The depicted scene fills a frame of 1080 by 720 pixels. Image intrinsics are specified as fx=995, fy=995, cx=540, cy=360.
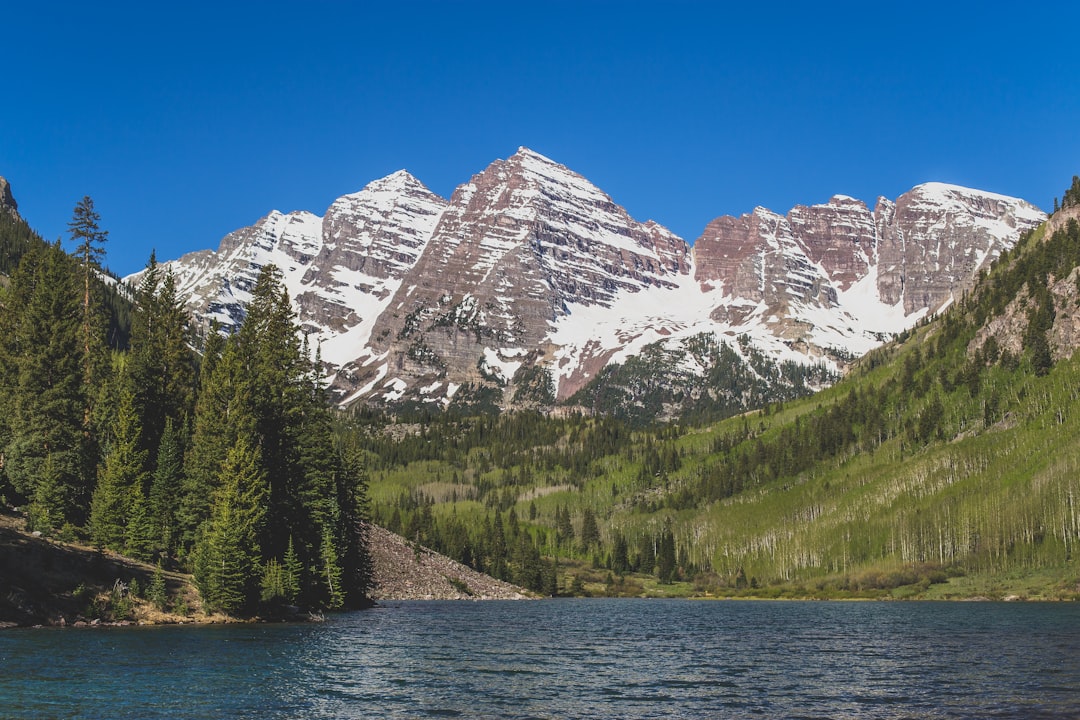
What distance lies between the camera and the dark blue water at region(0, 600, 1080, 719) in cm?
4597

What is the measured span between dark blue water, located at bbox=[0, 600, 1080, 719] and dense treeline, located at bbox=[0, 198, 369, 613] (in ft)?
29.3

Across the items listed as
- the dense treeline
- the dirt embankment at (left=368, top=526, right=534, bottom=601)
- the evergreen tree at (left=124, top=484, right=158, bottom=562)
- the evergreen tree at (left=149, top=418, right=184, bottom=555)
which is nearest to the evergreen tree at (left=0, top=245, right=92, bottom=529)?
the dense treeline

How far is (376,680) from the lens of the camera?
56250 mm

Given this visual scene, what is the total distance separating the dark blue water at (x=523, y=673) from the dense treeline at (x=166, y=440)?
894cm

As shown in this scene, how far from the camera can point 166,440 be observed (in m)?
97.6

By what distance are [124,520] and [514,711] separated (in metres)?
55.0

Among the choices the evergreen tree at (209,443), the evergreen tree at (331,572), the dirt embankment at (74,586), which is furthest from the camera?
the evergreen tree at (331,572)

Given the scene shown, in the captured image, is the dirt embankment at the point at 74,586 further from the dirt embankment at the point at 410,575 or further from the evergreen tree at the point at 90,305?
the dirt embankment at the point at 410,575

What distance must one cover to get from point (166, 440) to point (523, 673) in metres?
52.0

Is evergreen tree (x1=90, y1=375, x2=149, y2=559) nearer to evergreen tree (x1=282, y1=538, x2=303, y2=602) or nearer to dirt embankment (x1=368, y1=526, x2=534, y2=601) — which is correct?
evergreen tree (x1=282, y1=538, x2=303, y2=602)

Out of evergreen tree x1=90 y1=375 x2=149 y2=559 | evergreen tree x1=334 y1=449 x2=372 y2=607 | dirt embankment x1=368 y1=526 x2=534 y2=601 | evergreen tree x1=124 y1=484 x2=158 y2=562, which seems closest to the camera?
evergreen tree x1=124 y1=484 x2=158 y2=562

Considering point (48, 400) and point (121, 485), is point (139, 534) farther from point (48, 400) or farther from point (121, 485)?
point (48, 400)

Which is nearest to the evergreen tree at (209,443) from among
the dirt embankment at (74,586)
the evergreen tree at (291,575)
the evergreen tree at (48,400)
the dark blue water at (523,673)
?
the dirt embankment at (74,586)

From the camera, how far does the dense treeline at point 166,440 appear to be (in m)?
87.0
